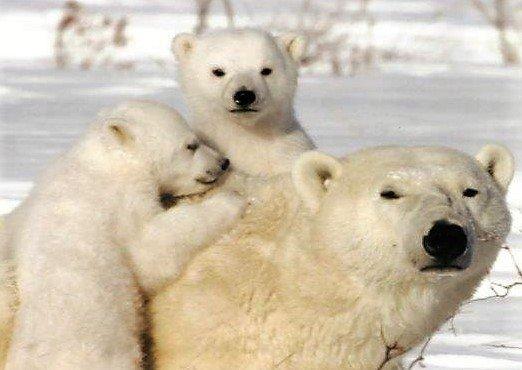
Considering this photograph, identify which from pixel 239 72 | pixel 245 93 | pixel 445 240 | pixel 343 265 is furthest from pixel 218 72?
pixel 445 240

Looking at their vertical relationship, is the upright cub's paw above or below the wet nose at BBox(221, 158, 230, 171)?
above

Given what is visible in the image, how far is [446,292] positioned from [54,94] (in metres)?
10.3

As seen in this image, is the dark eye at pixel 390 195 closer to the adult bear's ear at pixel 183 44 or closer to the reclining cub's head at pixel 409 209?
the reclining cub's head at pixel 409 209

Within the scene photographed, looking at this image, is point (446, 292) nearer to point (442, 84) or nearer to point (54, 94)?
point (54, 94)

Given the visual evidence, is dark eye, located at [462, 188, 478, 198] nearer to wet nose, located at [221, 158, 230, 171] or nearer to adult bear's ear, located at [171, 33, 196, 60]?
wet nose, located at [221, 158, 230, 171]

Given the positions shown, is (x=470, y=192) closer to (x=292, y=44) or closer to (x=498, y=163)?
(x=498, y=163)

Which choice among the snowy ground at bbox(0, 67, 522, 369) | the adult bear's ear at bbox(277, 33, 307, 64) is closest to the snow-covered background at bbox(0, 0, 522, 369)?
the snowy ground at bbox(0, 67, 522, 369)

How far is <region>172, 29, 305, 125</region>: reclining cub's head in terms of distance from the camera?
696 cm

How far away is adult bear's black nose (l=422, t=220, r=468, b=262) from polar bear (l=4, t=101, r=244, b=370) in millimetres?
854

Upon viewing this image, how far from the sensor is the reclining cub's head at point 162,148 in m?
5.09

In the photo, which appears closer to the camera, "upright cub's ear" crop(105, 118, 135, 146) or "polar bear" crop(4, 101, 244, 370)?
"polar bear" crop(4, 101, 244, 370)

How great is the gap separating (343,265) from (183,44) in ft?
10.1

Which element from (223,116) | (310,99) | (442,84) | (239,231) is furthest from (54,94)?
(239,231)

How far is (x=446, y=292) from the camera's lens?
466cm
